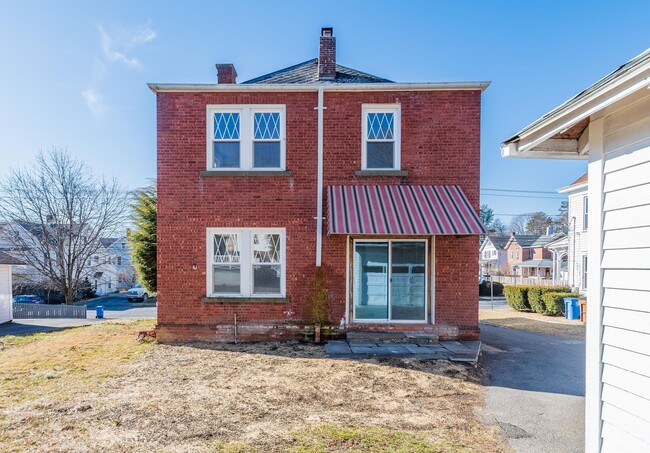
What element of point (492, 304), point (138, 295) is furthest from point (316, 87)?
point (138, 295)

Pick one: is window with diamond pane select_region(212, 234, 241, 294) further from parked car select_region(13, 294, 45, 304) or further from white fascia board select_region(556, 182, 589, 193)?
parked car select_region(13, 294, 45, 304)

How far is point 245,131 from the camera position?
991 cm

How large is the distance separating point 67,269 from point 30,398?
25883 millimetres

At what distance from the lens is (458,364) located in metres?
7.75

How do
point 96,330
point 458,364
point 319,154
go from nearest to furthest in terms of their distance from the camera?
1. point 458,364
2. point 319,154
3. point 96,330

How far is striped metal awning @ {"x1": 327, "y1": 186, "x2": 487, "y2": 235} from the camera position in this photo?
27.9ft

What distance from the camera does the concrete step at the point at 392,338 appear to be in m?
9.23

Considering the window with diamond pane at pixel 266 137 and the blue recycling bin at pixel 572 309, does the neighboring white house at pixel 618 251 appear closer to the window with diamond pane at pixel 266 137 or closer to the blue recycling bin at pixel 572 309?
the window with diamond pane at pixel 266 137

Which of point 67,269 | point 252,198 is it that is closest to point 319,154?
point 252,198

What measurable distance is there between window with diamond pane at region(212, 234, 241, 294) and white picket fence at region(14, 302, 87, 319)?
766 inches

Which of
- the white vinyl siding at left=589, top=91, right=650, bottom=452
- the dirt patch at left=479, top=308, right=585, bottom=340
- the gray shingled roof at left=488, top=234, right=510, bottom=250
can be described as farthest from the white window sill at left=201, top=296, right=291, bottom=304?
the gray shingled roof at left=488, top=234, right=510, bottom=250

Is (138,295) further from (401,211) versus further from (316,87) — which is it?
(401,211)

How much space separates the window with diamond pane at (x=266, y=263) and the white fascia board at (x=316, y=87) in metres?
4.01

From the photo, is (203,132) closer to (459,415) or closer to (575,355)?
(459,415)
